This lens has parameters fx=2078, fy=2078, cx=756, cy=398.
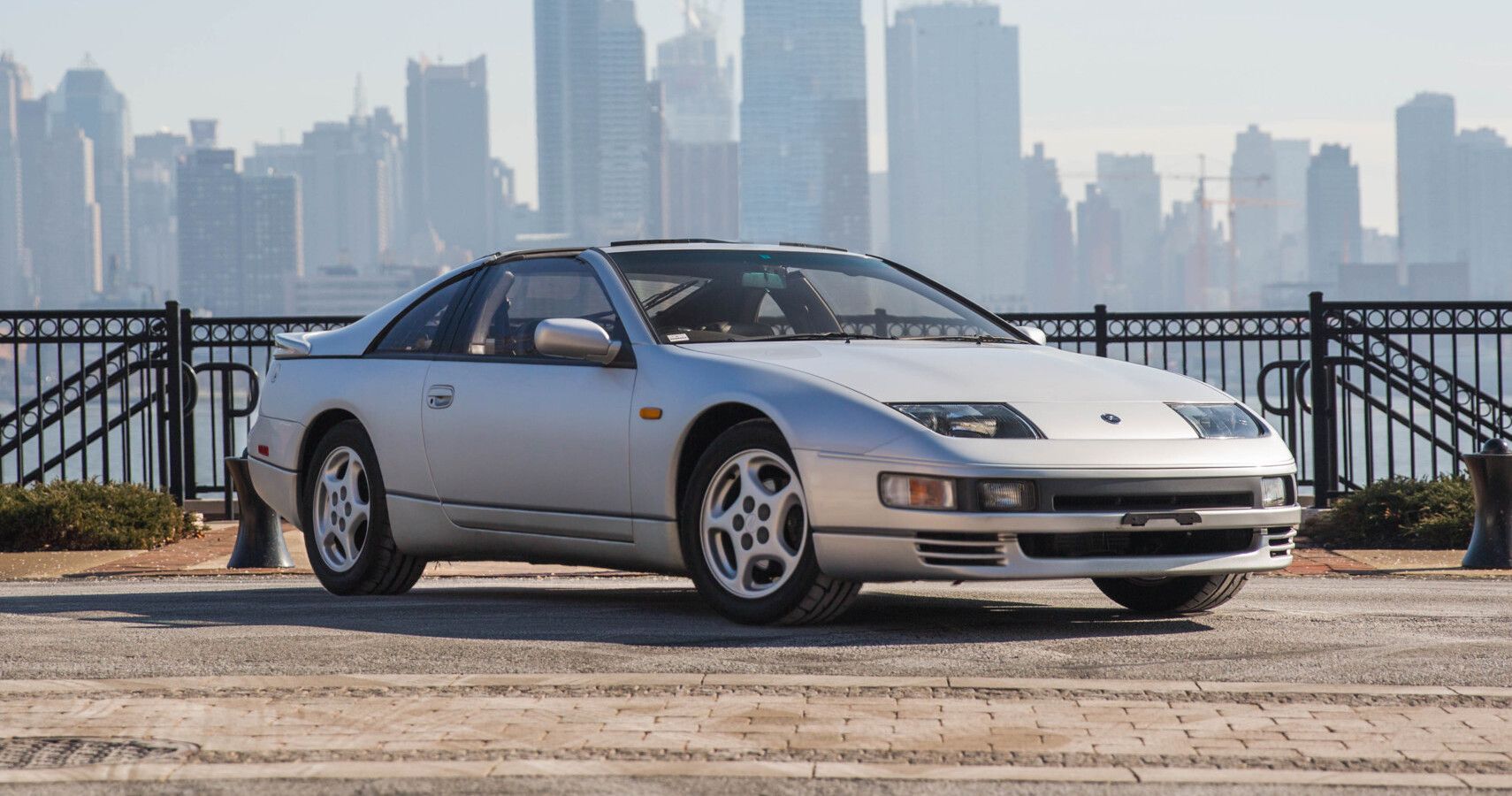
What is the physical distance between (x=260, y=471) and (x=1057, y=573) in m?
4.05

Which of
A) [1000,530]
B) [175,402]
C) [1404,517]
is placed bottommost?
[1404,517]

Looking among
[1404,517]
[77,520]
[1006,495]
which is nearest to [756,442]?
[1006,495]

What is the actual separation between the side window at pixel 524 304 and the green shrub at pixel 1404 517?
18.6 ft

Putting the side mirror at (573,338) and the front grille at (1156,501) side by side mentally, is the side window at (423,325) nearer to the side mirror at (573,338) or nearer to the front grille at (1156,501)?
the side mirror at (573,338)

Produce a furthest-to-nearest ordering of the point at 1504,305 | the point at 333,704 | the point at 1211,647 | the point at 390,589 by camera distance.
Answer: the point at 1504,305, the point at 390,589, the point at 1211,647, the point at 333,704

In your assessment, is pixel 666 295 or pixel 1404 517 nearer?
pixel 666 295

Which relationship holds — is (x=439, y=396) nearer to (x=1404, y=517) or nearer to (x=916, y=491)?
(x=916, y=491)

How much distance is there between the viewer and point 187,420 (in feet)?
48.4

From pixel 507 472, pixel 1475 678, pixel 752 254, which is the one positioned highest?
pixel 752 254

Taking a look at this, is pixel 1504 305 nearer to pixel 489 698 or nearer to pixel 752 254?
pixel 752 254

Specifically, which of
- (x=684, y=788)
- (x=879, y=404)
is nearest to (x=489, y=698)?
(x=684, y=788)

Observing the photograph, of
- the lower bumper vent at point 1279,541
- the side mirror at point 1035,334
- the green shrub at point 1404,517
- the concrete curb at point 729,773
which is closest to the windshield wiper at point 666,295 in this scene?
the side mirror at point 1035,334

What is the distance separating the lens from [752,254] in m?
7.92

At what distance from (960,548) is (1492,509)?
15.7 feet
